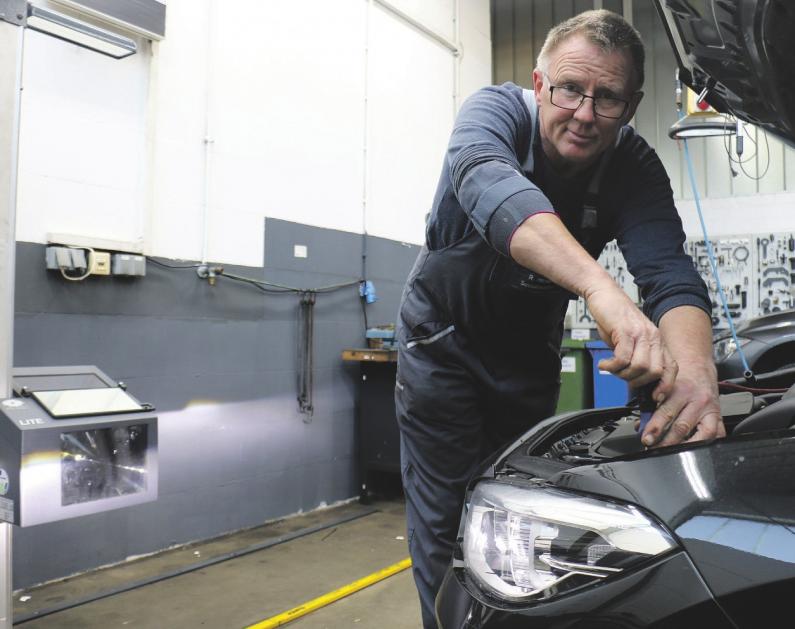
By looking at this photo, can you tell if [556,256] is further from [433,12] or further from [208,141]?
[433,12]

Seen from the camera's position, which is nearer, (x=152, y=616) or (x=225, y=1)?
(x=152, y=616)

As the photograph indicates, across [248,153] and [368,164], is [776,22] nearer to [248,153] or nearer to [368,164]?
[248,153]

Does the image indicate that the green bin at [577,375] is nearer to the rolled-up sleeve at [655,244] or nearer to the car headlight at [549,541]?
the rolled-up sleeve at [655,244]

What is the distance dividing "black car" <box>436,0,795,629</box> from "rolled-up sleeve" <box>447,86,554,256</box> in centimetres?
36

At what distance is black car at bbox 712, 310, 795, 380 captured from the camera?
3.75 m

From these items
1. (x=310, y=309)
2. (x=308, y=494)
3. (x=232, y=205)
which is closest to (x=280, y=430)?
(x=308, y=494)

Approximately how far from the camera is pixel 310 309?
402 cm

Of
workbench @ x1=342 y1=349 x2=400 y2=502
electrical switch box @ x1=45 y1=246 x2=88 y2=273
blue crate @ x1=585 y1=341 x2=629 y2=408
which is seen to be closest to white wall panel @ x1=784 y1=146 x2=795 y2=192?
blue crate @ x1=585 y1=341 x2=629 y2=408

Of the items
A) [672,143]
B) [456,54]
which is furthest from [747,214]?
[456,54]

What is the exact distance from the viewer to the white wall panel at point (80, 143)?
273 centimetres

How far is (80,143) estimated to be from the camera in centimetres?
289

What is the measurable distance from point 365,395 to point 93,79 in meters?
2.32

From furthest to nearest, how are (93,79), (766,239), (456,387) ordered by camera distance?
(766,239) → (93,79) → (456,387)

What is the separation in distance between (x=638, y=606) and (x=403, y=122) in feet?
14.8
